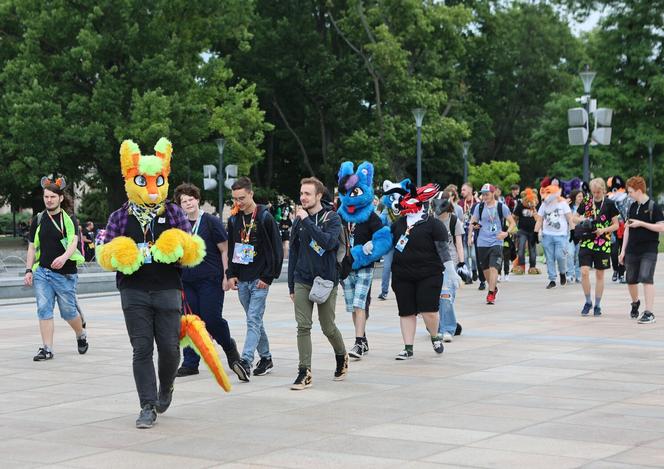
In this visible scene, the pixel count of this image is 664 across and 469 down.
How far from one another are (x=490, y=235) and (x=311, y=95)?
36.8 m

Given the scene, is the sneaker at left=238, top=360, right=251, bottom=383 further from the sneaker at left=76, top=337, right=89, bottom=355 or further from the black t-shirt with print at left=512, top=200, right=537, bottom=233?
the black t-shirt with print at left=512, top=200, right=537, bottom=233

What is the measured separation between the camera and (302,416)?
8188 mm

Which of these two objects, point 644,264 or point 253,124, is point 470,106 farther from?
point 644,264

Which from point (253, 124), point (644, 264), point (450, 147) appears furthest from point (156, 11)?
point (644, 264)

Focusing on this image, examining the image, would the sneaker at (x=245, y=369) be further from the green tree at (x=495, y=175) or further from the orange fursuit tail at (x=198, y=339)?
the green tree at (x=495, y=175)

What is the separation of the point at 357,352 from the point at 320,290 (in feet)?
6.27

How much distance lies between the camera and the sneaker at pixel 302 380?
372 inches

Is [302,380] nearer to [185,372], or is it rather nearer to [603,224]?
[185,372]

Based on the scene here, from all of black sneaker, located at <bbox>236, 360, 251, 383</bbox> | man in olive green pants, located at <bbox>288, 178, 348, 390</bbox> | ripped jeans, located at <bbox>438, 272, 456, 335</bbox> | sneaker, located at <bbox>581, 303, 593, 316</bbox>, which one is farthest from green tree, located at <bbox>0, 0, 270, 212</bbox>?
man in olive green pants, located at <bbox>288, 178, 348, 390</bbox>

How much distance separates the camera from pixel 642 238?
14.4 m

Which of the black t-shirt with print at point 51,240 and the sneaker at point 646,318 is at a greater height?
the black t-shirt with print at point 51,240

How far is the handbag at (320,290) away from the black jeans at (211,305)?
95 centimetres

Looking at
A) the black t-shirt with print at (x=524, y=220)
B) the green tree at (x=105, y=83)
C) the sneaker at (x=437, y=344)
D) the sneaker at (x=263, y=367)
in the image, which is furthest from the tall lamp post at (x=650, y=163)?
the sneaker at (x=263, y=367)

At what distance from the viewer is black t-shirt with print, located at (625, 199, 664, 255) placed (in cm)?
1416
